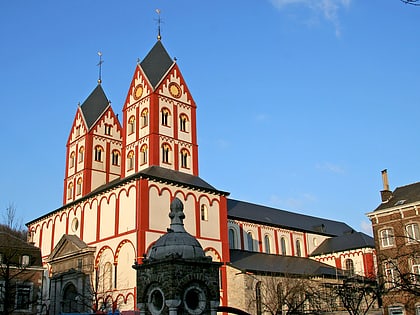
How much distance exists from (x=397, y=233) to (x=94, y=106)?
33.1m

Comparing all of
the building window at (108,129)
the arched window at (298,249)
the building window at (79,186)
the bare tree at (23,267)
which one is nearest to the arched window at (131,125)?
the building window at (108,129)

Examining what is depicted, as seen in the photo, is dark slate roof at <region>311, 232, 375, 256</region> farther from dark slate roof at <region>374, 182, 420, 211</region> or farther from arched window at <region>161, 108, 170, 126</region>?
arched window at <region>161, 108, 170, 126</region>

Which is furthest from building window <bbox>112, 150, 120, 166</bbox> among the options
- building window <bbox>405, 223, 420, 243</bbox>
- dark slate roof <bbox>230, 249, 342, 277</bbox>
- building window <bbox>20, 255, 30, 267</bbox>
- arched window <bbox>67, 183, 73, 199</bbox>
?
building window <bbox>405, 223, 420, 243</bbox>

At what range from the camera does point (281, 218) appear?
5919 centimetres

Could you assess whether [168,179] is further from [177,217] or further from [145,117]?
[177,217]

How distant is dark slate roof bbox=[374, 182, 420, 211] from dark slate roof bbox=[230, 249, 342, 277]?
10626 millimetres

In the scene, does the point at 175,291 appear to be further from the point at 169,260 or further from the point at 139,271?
the point at 139,271

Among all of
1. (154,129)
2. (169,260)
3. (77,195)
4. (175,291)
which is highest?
(154,129)

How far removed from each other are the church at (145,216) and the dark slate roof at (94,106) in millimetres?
105

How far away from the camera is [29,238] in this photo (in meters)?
52.3

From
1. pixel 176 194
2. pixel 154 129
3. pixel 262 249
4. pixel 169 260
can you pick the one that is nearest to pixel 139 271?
pixel 169 260

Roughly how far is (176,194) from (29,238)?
2025cm

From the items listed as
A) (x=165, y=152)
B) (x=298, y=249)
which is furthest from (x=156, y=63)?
(x=298, y=249)

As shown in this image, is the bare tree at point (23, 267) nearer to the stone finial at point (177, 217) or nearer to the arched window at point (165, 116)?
the arched window at point (165, 116)
